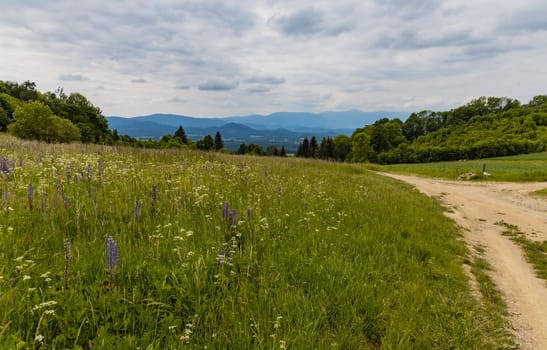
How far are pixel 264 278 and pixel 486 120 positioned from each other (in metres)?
156

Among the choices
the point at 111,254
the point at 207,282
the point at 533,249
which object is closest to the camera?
the point at 111,254

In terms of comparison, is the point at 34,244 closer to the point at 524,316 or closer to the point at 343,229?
the point at 343,229

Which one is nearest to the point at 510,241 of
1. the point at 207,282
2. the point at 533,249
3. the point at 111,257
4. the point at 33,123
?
the point at 533,249

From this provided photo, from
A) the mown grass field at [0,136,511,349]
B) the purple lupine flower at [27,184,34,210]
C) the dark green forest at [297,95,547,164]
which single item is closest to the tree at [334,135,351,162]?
the dark green forest at [297,95,547,164]

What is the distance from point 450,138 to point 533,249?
120 meters

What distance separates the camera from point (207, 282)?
10.4 feet

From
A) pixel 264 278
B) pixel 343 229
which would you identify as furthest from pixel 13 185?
pixel 343 229

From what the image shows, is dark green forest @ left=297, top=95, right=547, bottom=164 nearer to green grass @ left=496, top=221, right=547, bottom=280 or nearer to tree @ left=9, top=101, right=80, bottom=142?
tree @ left=9, top=101, right=80, bottom=142

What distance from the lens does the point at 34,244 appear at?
328cm

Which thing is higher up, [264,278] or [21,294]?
[21,294]

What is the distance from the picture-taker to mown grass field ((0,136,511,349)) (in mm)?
2459

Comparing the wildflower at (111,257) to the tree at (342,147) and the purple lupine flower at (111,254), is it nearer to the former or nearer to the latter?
the purple lupine flower at (111,254)

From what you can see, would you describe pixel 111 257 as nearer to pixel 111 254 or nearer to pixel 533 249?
pixel 111 254

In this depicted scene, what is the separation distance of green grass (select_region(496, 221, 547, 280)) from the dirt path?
0.48 feet
